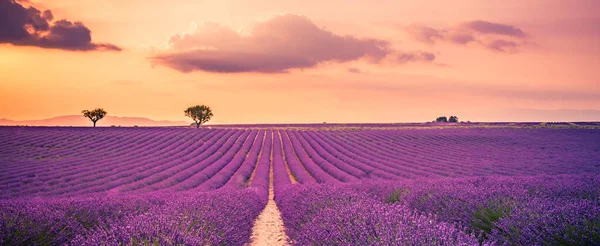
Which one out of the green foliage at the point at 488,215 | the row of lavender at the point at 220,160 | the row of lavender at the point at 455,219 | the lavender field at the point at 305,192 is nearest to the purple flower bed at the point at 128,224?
the lavender field at the point at 305,192

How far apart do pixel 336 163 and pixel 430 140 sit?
49.7ft

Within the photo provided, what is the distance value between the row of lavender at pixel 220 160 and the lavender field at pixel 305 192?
88 mm

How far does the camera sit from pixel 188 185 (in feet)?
43.4

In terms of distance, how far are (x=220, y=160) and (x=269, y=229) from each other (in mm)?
12518

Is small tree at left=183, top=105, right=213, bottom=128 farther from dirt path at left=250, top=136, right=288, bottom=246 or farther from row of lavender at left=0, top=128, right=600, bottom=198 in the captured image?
dirt path at left=250, top=136, right=288, bottom=246

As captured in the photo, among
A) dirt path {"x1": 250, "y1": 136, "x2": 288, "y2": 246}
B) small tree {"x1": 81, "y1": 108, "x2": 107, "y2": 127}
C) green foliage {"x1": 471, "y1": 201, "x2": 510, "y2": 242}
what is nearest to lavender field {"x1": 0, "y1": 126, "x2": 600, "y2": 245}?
green foliage {"x1": 471, "y1": 201, "x2": 510, "y2": 242}

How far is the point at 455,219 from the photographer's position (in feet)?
18.2

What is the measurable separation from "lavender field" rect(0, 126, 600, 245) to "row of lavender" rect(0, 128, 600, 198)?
0.29ft


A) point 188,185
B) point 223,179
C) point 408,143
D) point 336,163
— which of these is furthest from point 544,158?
point 188,185

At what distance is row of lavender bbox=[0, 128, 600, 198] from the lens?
46.3 feet

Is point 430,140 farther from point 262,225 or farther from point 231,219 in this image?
point 231,219

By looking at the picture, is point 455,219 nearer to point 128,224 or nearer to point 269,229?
point 269,229

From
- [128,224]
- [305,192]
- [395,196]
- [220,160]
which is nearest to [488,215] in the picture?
[395,196]

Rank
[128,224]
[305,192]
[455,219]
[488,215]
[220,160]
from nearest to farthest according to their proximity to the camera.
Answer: [128,224] < [488,215] < [455,219] < [305,192] < [220,160]
